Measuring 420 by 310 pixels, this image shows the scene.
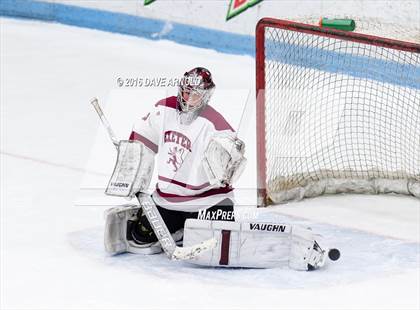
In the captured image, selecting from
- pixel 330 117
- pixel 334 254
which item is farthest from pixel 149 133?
pixel 330 117

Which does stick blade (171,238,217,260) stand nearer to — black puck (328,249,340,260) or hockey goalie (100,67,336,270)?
hockey goalie (100,67,336,270)

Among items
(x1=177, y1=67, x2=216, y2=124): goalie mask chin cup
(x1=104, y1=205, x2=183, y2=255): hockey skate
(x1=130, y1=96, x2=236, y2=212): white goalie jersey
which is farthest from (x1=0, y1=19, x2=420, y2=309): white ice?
(x1=177, y1=67, x2=216, y2=124): goalie mask chin cup

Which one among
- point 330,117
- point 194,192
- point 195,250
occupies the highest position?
point 330,117

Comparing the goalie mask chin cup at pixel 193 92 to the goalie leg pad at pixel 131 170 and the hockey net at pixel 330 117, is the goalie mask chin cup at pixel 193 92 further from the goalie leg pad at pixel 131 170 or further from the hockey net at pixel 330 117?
the hockey net at pixel 330 117

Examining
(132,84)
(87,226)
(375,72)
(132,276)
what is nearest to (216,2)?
(132,84)

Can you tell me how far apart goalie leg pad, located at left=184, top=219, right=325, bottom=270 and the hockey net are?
0.85 metres

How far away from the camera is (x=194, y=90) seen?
11.2ft

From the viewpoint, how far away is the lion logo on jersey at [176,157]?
11.4 feet

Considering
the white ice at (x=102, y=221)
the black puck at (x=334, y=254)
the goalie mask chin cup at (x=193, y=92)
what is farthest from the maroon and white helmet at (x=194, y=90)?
the black puck at (x=334, y=254)

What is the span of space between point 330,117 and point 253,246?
1.73 m

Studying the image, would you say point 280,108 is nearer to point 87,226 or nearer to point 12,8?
point 87,226

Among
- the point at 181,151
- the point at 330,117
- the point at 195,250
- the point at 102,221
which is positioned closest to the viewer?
the point at 195,250

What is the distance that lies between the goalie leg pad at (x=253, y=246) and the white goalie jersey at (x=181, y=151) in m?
0.12

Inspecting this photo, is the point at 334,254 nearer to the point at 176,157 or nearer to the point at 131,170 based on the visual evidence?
the point at 176,157
